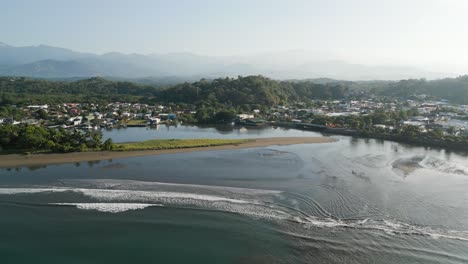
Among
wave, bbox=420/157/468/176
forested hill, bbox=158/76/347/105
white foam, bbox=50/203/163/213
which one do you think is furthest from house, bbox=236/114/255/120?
white foam, bbox=50/203/163/213

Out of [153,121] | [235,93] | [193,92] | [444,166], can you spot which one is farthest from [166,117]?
[444,166]

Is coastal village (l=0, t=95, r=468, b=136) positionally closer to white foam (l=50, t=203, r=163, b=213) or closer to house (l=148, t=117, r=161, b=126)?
house (l=148, t=117, r=161, b=126)

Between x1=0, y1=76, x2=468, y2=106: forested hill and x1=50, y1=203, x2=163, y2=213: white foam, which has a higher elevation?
x1=0, y1=76, x2=468, y2=106: forested hill

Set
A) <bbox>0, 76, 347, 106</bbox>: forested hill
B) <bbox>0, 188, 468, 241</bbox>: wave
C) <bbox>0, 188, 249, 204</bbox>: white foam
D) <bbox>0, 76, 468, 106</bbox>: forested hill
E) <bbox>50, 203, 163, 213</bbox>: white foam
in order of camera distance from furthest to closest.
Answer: <bbox>0, 76, 468, 106</bbox>: forested hill < <bbox>0, 76, 347, 106</bbox>: forested hill < <bbox>0, 188, 249, 204</bbox>: white foam < <bbox>50, 203, 163, 213</bbox>: white foam < <bbox>0, 188, 468, 241</bbox>: wave

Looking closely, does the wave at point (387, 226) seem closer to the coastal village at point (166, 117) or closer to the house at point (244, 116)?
the coastal village at point (166, 117)

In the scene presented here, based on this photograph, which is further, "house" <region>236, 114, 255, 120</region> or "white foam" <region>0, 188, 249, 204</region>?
"house" <region>236, 114, 255, 120</region>
